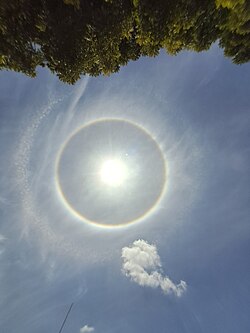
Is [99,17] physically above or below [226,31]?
above

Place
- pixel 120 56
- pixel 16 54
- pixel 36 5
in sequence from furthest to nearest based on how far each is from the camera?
1. pixel 120 56
2. pixel 16 54
3. pixel 36 5

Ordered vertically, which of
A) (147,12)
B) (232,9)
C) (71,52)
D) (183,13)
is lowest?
(232,9)

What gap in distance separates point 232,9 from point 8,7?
588 centimetres

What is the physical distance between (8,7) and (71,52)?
2.28 meters

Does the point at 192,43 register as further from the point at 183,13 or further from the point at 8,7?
the point at 8,7

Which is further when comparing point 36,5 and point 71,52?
point 71,52

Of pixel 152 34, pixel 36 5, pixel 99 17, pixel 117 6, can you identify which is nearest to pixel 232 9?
pixel 152 34

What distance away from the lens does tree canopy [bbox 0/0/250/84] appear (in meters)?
7.66

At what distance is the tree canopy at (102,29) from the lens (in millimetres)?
7656

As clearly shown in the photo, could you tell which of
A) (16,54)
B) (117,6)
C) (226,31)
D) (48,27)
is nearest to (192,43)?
(226,31)

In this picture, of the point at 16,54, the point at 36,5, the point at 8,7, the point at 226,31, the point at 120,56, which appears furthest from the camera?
the point at 120,56

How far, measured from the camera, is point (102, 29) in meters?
8.12

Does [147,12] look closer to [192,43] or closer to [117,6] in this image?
[117,6]

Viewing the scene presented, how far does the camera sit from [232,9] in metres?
7.74
